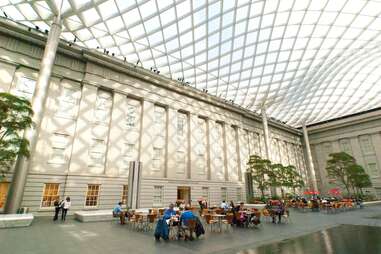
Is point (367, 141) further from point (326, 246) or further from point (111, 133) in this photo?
point (111, 133)

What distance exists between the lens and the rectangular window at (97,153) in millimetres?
21953

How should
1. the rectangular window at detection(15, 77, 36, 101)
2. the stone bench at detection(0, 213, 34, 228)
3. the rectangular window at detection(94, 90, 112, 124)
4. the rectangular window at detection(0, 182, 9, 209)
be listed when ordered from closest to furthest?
the stone bench at detection(0, 213, 34, 228), the rectangular window at detection(0, 182, 9, 209), the rectangular window at detection(15, 77, 36, 101), the rectangular window at detection(94, 90, 112, 124)

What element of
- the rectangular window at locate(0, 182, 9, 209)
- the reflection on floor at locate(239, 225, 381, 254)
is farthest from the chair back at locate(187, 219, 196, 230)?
the rectangular window at locate(0, 182, 9, 209)

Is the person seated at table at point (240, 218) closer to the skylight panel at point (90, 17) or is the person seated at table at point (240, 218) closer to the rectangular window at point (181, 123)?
the rectangular window at point (181, 123)

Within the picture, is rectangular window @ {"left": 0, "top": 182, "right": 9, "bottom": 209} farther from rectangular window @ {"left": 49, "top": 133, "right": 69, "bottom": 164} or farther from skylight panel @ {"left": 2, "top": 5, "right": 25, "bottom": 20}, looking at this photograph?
skylight panel @ {"left": 2, "top": 5, "right": 25, "bottom": 20}

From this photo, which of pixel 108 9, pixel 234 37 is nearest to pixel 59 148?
pixel 108 9

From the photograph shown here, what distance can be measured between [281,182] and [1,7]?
4168cm

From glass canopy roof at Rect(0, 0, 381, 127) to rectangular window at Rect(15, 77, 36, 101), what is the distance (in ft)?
19.6

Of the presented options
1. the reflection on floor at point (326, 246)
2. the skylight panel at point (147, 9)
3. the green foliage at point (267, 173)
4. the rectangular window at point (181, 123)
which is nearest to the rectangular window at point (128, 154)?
the rectangular window at point (181, 123)

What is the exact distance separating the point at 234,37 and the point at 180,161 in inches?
691

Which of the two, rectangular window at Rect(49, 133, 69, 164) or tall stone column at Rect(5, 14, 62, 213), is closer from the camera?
tall stone column at Rect(5, 14, 62, 213)

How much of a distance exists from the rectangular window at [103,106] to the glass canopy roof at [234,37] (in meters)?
5.41

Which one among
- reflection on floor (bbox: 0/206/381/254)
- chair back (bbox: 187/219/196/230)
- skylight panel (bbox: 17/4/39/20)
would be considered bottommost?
reflection on floor (bbox: 0/206/381/254)

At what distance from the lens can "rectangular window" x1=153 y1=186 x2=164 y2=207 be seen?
24.5 metres
